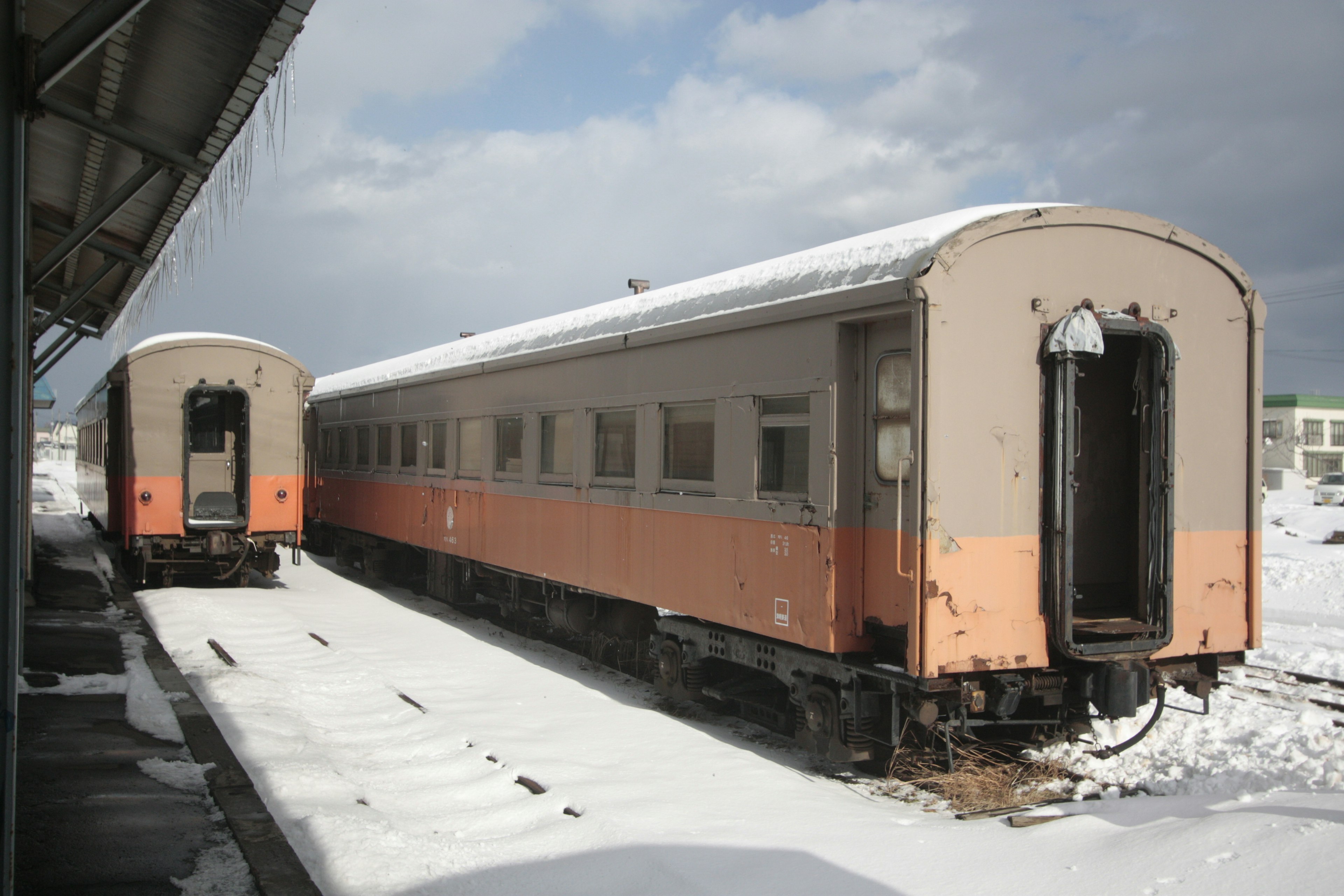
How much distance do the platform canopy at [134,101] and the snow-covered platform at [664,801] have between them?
10.3 ft

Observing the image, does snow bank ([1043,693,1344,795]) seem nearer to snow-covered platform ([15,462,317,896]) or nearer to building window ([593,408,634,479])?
building window ([593,408,634,479])

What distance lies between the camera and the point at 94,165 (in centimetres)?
727

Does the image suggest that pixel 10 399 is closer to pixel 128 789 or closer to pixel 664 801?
pixel 128 789

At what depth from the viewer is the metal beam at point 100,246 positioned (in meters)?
8.56

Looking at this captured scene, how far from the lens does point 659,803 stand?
18.0ft

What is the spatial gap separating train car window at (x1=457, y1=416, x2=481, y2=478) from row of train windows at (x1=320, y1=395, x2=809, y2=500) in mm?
12

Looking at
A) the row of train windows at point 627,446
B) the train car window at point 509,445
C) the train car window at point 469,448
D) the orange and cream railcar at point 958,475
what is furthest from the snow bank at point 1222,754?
the train car window at point 469,448

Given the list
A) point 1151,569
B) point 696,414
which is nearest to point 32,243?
point 696,414

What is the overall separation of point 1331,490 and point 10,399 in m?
41.6

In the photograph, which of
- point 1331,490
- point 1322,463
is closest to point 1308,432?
point 1322,463

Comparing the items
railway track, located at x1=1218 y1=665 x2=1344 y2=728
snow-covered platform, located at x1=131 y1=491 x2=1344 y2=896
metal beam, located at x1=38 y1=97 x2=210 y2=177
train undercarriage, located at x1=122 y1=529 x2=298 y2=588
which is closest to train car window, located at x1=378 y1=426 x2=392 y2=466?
train undercarriage, located at x1=122 y1=529 x2=298 y2=588

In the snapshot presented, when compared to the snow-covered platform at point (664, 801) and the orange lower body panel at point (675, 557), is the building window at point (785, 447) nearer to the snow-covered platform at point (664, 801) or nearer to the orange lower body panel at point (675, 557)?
the orange lower body panel at point (675, 557)

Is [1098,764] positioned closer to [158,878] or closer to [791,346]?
[791,346]

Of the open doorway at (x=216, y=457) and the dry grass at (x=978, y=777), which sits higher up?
the open doorway at (x=216, y=457)
